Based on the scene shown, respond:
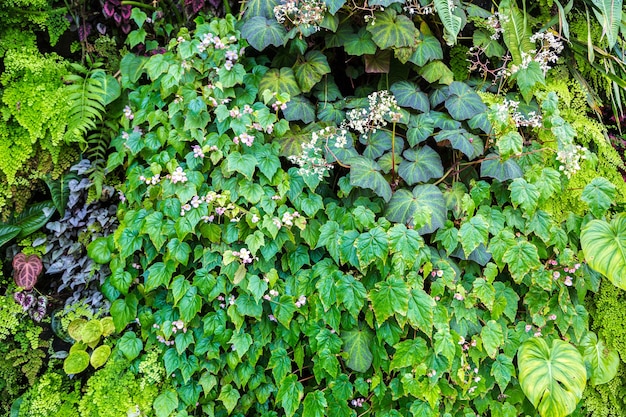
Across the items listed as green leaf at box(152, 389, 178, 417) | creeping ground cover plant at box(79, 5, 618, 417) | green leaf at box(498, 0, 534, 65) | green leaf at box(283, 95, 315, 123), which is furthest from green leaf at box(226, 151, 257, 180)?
green leaf at box(498, 0, 534, 65)

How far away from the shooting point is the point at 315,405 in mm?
1835

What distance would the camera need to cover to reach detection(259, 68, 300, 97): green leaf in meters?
2.07

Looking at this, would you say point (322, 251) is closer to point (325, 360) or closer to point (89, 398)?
point (325, 360)

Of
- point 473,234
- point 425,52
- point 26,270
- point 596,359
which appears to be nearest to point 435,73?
point 425,52

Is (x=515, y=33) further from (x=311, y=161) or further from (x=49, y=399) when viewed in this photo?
(x=49, y=399)

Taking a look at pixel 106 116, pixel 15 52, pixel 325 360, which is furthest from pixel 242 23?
pixel 325 360

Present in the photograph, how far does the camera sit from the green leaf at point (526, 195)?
187 cm

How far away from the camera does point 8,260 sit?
7.41ft

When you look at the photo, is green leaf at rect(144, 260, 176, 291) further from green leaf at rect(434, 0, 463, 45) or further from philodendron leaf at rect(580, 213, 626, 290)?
philodendron leaf at rect(580, 213, 626, 290)

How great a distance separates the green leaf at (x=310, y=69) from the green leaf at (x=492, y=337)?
1.23m

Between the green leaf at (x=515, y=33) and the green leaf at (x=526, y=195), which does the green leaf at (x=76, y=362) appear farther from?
the green leaf at (x=515, y=33)

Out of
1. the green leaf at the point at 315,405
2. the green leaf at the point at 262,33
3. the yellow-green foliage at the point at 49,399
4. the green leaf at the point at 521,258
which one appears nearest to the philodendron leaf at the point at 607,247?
the green leaf at the point at 521,258

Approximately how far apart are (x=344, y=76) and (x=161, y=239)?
1216mm

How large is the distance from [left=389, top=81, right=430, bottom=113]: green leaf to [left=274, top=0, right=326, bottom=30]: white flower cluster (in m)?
0.45
